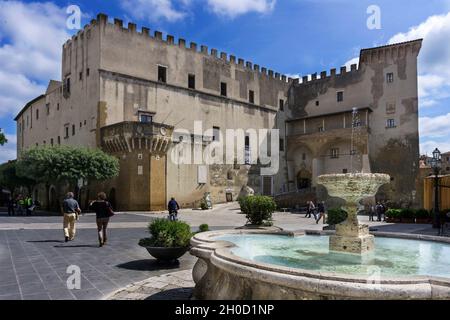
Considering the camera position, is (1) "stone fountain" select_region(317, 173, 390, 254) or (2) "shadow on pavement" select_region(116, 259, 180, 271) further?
(2) "shadow on pavement" select_region(116, 259, 180, 271)

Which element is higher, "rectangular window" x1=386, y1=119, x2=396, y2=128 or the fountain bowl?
"rectangular window" x1=386, y1=119, x2=396, y2=128

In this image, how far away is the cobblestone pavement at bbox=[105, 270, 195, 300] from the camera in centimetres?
504

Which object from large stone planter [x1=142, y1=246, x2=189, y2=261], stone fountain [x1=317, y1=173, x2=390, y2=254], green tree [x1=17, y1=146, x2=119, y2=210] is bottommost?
large stone planter [x1=142, y1=246, x2=189, y2=261]

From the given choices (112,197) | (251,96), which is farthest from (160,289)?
(251,96)

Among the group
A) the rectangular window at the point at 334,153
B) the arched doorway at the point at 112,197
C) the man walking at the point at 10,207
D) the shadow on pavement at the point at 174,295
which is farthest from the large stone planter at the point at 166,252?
the rectangular window at the point at 334,153

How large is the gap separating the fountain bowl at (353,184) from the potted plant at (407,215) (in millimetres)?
14865

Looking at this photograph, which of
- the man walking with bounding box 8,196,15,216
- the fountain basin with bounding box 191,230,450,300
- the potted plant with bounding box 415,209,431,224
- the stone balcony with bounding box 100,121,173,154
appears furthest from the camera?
the stone balcony with bounding box 100,121,173,154

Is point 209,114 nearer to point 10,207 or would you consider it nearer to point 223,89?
point 223,89

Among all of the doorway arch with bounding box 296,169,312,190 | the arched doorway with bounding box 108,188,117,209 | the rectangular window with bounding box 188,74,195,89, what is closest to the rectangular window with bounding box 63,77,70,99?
the arched doorway with bounding box 108,188,117,209

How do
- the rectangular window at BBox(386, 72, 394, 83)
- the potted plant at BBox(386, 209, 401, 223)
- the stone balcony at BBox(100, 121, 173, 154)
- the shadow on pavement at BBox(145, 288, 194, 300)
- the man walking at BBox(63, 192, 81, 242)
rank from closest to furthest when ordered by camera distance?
1. the shadow on pavement at BBox(145, 288, 194, 300)
2. the man walking at BBox(63, 192, 81, 242)
3. the potted plant at BBox(386, 209, 401, 223)
4. the stone balcony at BBox(100, 121, 173, 154)
5. the rectangular window at BBox(386, 72, 394, 83)

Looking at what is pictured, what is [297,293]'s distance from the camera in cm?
326

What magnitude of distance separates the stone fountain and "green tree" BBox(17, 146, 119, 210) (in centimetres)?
1896

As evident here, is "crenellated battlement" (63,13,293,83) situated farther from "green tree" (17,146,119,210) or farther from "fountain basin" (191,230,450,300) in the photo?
"fountain basin" (191,230,450,300)
